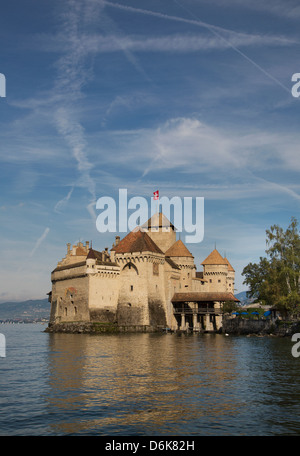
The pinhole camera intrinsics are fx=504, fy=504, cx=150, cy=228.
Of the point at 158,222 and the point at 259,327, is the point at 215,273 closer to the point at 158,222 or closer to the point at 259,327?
the point at 158,222

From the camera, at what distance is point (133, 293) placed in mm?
78000

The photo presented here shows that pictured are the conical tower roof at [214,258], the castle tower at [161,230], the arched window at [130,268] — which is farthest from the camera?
the conical tower roof at [214,258]

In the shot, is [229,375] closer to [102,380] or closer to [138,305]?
[102,380]

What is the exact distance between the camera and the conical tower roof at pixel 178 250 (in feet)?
292

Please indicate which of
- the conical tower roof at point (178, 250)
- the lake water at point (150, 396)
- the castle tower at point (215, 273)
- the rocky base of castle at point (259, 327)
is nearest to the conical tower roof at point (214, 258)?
the castle tower at point (215, 273)

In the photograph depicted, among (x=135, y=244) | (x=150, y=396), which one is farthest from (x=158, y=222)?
(x=150, y=396)

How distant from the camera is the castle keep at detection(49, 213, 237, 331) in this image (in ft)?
252

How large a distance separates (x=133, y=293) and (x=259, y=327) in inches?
786

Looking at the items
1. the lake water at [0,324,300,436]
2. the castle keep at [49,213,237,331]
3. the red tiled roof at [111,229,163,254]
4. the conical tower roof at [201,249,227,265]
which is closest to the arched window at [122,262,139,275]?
the castle keep at [49,213,237,331]

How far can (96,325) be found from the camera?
74812 millimetres

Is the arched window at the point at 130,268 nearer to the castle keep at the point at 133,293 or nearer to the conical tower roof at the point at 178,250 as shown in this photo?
the castle keep at the point at 133,293

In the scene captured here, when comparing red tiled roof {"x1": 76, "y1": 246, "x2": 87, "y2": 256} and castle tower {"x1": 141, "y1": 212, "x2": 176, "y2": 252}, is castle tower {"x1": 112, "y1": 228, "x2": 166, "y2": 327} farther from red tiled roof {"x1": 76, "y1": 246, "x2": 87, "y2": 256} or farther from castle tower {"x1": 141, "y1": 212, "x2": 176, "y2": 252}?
castle tower {"x1": 141, "y1": 212, "x2": 176, "y2": 252}
